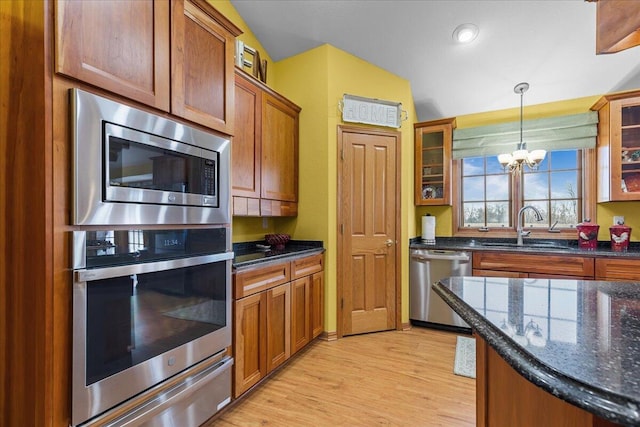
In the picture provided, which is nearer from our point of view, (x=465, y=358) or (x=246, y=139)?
(x=246, y=139)

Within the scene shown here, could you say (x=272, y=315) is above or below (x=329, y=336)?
above

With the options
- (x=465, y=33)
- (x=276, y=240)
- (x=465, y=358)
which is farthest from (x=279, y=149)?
(x=465, y=358)

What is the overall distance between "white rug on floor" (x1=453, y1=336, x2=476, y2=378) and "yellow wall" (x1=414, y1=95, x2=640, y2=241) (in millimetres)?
1409

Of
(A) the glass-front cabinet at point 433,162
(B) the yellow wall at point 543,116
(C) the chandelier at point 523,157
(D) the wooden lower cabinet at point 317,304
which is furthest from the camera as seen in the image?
(A) the glass-front cabinet at point 433,162

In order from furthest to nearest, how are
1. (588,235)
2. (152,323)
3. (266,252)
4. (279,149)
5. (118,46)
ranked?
(588,235), (279,149), (266,252), (152,323), (118,46)

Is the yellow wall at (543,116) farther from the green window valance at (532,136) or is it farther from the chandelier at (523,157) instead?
the chandelier at (523,157)

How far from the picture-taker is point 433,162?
373 cm

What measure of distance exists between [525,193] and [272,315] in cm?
328

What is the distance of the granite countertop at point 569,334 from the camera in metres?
0.45

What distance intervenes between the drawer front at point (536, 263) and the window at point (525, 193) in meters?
0.74

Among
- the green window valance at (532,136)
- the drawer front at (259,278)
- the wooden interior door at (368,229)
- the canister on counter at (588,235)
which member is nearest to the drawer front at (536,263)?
the canister on counter at (588,235)

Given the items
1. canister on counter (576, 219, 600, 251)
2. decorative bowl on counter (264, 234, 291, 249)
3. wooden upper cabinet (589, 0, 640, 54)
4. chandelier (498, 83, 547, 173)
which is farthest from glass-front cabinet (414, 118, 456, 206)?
wooden upper cabinet (589, 0, 640, 54)

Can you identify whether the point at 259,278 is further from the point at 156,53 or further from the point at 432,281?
the point at 432,281

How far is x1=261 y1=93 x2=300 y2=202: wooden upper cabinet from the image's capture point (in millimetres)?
2592
